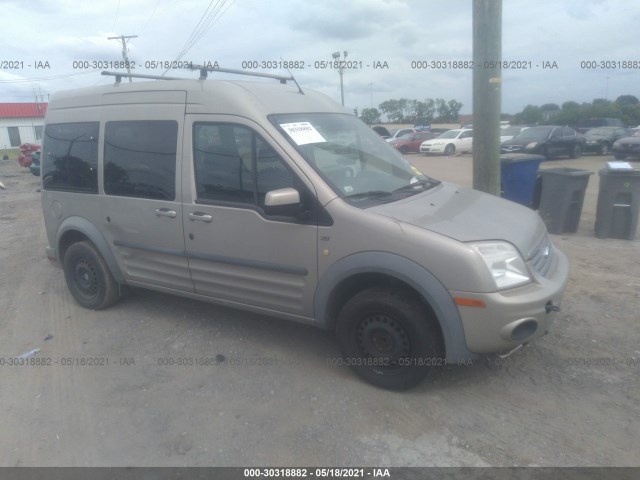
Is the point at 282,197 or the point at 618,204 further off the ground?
the point at 282,197

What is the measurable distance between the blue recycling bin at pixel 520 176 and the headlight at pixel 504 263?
484cm

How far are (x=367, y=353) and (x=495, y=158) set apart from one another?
3.76 m

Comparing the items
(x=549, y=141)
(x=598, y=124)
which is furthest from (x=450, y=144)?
(x=598, y=124)

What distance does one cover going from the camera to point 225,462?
303 cm

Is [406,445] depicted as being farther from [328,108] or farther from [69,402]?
[328,108]

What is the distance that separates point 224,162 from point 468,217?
1875 millimetres

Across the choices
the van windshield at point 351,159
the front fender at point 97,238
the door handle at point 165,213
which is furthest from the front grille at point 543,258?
the front fender at point 97,238

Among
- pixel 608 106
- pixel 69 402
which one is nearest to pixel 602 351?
pixel 69 402

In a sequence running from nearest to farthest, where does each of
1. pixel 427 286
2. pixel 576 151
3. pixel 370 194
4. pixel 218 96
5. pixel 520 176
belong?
1. pixel 427 286
2. pixel 370 194
3. pixel 218 96
4. pixel 520 176
5. pixel 576 151

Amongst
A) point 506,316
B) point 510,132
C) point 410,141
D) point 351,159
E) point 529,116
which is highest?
point 529,116

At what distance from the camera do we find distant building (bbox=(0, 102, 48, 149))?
181 ft

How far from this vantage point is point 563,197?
742 centimetres

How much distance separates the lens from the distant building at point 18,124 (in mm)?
55250

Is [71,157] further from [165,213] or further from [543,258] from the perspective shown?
[543,258]
